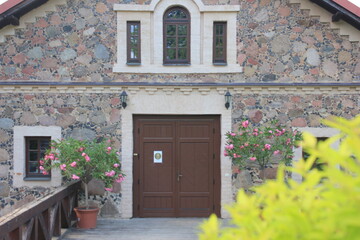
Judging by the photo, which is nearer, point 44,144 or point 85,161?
point 85,161

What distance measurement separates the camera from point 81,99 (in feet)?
Answer: 29.4

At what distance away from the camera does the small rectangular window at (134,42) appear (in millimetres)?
9000

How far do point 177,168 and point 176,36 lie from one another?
9.28 ft

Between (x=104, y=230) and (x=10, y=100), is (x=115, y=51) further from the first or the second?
(x=104, y=230)

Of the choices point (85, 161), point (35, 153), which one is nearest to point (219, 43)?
point (85, 161)

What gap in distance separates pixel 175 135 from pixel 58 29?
333 centimetres

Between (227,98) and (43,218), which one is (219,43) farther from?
(43,218)

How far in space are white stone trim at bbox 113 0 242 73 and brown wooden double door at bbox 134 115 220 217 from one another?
3.49ft

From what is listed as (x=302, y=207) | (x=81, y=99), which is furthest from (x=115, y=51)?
(x=302, y=207)

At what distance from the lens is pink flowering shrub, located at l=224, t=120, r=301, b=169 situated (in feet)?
26.4

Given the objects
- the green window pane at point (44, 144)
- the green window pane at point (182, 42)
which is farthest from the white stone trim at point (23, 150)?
the green window pane at point (182, 42)

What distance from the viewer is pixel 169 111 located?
9008 millimetres

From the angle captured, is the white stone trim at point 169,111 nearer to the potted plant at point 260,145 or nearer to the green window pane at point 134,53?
the potted plant at point 260,145

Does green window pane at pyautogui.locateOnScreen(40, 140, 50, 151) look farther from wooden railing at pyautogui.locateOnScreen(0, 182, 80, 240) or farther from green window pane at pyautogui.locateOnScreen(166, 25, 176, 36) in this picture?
green window pane at pyautogui.locateOnScreen(166, 25, 176, 36)
